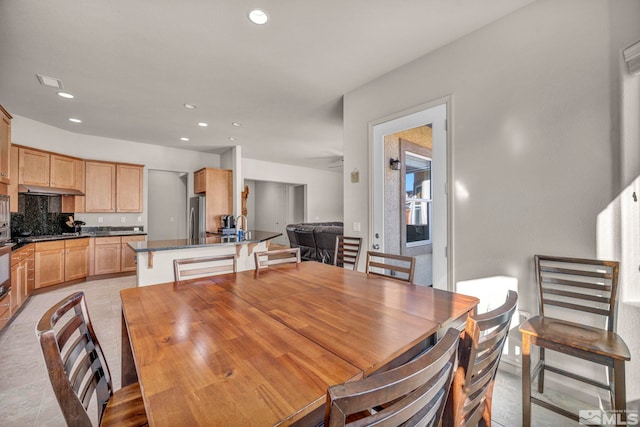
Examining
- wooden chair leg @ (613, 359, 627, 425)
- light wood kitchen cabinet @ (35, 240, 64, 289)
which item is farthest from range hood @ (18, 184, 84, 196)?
wooden chair leg @ (613, 359, 627, 425)

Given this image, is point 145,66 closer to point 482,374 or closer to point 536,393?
point 482,374

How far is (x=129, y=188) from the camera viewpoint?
549cm

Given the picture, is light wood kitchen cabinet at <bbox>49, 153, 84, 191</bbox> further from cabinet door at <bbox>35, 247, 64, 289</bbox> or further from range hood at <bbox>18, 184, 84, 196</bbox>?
cabinet door at <bbox>35, 247, 64, 289</bbox>

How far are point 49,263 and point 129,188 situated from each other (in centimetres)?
183

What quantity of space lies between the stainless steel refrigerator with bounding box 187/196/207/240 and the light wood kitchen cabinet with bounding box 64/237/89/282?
182 centimetres

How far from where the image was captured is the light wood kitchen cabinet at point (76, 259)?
4562mm

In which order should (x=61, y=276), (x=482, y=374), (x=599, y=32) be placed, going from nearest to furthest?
(x=482, y=374)
(x=599, y=32)
(x=61, y=276)

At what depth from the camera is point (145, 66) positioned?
9.23 feet

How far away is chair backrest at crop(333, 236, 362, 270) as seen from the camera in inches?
124

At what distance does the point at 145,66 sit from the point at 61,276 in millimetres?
3915

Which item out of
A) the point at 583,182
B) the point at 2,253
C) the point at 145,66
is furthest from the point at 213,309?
the point at 2,253

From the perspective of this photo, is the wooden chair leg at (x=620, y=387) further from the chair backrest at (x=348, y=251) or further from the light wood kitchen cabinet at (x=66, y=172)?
the light wood kitchen cabinet at (x=66, y=172)

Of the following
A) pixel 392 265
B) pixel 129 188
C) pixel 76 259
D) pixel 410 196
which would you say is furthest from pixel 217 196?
pixel 392 265

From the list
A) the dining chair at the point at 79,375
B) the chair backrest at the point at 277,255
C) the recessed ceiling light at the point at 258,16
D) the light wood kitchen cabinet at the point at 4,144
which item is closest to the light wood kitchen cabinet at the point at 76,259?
the light wood kitchen cabinet at the point at 4,144
